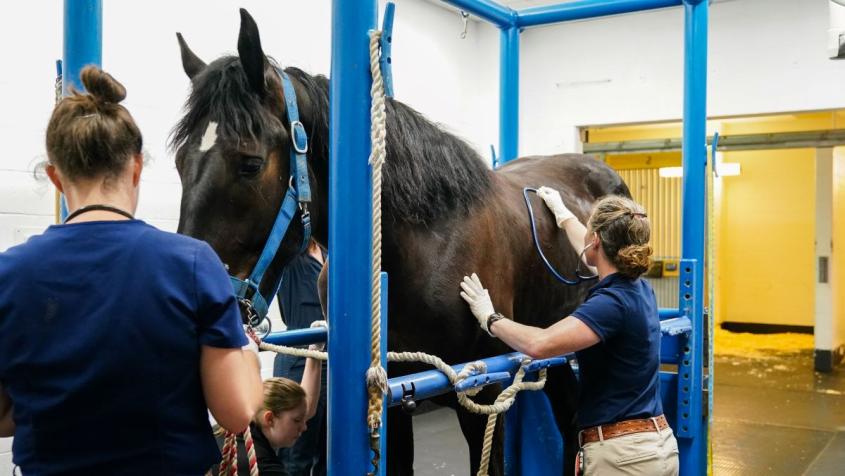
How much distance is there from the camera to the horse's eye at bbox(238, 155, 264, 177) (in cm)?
156

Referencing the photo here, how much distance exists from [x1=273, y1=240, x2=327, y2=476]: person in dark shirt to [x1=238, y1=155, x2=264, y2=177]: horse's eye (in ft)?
4.90

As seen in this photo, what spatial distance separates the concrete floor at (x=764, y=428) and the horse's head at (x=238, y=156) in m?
2.95

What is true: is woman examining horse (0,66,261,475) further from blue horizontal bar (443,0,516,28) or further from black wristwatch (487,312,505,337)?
blue horizontal bar (443,0,516,28)

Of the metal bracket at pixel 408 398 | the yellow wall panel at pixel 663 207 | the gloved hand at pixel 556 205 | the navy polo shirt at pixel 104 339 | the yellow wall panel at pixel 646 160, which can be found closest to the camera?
the navy polo shirt at pixel 104 339

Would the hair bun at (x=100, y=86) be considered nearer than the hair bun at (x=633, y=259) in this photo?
Yes

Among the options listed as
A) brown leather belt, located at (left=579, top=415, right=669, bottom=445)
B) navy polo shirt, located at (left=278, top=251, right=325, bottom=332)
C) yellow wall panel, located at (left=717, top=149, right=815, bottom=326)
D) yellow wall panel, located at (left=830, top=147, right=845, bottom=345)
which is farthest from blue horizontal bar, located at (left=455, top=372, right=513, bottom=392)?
yellow wall panel, located at (left=717, top=149, right=815, bottom=326)

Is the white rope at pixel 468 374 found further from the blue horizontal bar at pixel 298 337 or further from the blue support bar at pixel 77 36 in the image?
the blue support bar at pixel 77 36

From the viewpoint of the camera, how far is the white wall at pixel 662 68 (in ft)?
18.8

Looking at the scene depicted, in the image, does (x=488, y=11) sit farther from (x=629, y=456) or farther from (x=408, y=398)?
(x=408, y=398)

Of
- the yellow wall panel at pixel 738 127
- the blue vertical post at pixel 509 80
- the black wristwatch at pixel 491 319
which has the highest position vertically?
the yellow wall panel at pixel 738 127

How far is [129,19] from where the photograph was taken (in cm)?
362

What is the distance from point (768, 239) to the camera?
10969mm

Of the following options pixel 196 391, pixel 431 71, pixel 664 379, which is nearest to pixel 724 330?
pixel 431 71

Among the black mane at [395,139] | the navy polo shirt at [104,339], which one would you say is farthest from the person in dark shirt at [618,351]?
the navy polo shirt at [104,339]
